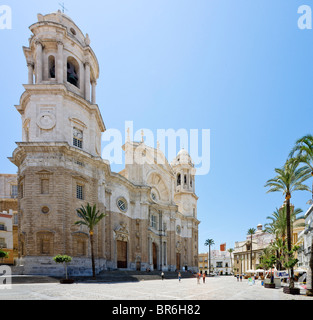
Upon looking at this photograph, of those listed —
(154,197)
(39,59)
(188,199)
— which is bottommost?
(188,199)

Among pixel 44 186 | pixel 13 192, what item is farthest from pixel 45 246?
pixel 13 192

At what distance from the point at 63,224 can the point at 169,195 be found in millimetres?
31901

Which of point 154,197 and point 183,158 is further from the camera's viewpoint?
point 183,158

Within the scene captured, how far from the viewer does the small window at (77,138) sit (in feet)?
111

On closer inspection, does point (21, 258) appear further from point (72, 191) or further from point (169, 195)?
point (169, 195)

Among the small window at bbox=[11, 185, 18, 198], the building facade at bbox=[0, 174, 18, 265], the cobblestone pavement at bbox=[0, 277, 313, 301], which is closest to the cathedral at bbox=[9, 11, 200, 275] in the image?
the cobblestone pavement at bbox=[0, 277, 313, 301]

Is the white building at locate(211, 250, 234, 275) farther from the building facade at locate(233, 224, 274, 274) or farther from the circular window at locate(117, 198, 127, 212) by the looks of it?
the circular window at locate(117, 198, 127, 212)

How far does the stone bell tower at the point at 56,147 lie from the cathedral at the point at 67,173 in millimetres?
91

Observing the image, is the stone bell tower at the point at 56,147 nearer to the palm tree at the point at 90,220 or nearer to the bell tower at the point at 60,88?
the bell tower at the point at 60,88

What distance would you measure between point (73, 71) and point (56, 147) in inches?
526

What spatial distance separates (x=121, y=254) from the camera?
42.1m

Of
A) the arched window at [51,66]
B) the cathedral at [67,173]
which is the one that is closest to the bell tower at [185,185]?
the cathedral at [67,173]

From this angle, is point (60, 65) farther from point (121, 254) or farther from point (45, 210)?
point (121, 254)
